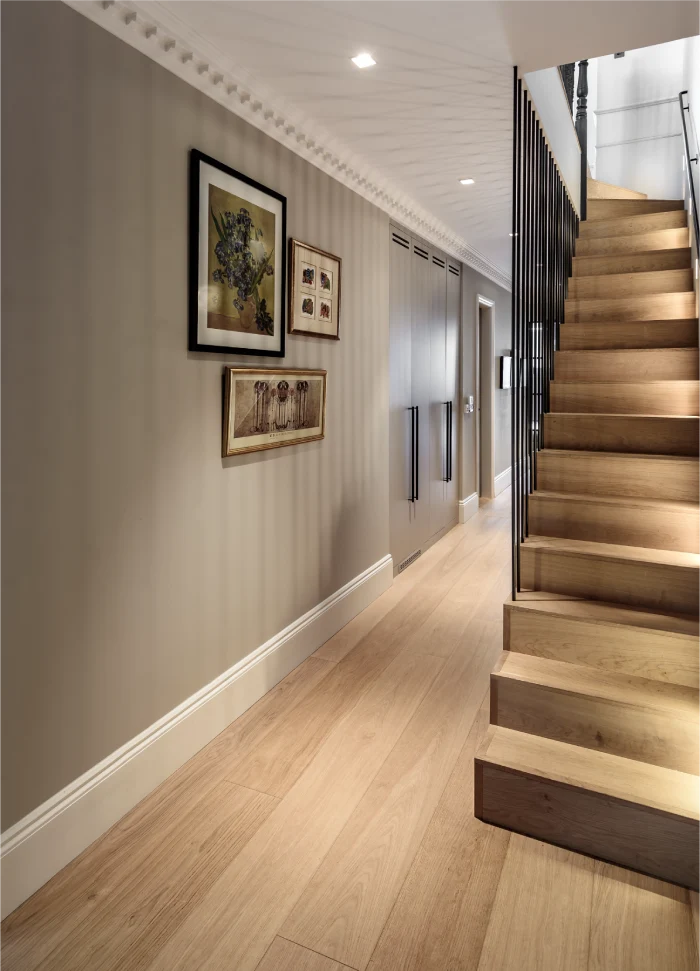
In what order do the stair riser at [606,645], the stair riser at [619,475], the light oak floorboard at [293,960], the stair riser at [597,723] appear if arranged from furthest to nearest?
the stair riser at [619,475]
the stair riser at [606,645]
the stair riser at [597,723]
the light oak floorboard at [293,960]

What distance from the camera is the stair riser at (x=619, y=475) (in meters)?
2.60

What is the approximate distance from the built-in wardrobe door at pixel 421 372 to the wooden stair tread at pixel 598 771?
2.79 metres

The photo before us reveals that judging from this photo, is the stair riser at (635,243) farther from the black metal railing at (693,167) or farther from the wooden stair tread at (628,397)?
the wooden stair tread at (628,397)

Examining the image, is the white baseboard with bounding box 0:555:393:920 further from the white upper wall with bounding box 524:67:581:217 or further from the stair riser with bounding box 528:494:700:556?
the white upper wall with bounding box 524:67:581:217

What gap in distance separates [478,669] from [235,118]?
8.45 feet

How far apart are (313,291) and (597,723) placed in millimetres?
2156

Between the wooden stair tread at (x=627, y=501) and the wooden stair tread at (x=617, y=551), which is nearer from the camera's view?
the wooden stair tread at (x=617, y=551)

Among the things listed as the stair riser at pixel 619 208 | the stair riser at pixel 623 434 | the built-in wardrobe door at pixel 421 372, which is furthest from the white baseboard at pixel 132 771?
the stair riser at pixel 619 208

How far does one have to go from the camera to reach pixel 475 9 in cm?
191

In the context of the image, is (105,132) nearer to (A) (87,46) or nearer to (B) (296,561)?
(A) (87,46)

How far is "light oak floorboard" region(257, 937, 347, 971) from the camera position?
144cm

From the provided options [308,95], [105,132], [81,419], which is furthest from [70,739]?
[308,95]

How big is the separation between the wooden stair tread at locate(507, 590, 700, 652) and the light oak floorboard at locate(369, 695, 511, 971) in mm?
700

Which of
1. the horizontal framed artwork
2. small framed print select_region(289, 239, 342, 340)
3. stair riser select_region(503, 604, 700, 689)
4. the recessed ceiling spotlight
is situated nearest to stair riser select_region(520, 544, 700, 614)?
stair riser select_region(503, 604, 700, 689)
